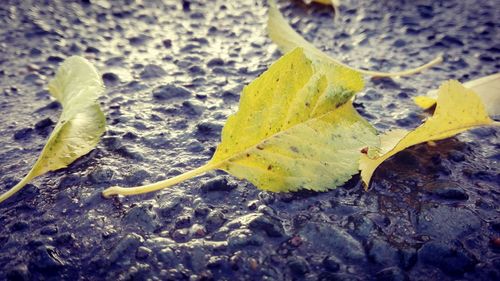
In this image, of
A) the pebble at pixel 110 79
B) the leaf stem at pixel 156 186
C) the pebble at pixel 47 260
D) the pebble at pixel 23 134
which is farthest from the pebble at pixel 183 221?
the pebble at pixel 110 79

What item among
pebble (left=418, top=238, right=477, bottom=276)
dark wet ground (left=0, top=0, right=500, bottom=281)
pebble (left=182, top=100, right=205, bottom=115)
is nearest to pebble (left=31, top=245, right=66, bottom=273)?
dark wet ground (left=0, top=0, right=500, bottom=281)

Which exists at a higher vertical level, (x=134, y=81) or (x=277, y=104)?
(x=277, y=104)

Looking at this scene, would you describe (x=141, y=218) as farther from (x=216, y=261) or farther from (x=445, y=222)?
(x=445, y=222)

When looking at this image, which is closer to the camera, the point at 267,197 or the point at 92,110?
the point at 267,197

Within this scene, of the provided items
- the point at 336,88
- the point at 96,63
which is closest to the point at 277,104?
the point at 336,88

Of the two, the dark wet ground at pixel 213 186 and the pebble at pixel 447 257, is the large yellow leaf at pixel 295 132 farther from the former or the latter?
the pebble at pixel 447 257

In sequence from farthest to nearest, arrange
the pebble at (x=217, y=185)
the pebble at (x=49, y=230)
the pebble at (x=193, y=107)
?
the pebble at (x=193, y=107)
the pebble at (x=217, y=185)
the pebble at (x=49, y=230)

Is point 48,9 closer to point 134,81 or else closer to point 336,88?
point 134,81
